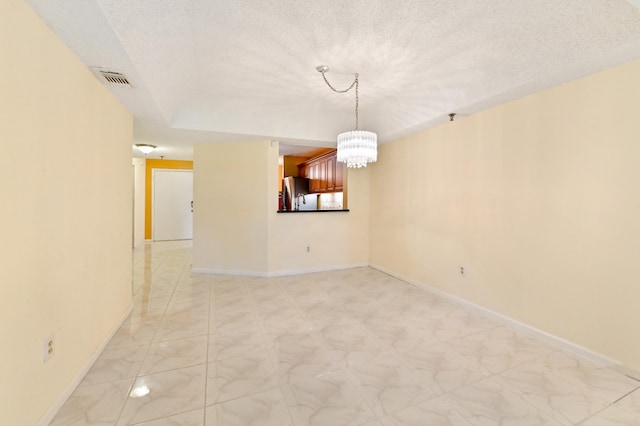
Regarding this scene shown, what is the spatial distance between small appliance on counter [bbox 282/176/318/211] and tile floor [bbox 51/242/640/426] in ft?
11.5

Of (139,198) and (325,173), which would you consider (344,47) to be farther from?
(139,198)

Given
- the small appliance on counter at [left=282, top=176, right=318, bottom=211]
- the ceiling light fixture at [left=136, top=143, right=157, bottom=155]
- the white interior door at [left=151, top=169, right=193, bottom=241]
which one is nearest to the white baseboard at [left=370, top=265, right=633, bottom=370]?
the small appliance on counter at [left=282, top=176, right=318, bottom=211]

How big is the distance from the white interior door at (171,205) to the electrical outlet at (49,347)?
21.0ft

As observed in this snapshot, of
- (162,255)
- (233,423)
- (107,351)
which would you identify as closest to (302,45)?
(233,423)

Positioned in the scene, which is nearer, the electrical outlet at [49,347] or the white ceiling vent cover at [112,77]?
the electrical outlet at [49,347]

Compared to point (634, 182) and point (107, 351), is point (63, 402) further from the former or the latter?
point (634, 182)

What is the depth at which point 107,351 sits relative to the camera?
222 cm

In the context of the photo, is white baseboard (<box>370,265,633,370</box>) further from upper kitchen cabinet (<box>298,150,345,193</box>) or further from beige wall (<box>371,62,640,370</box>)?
upper kitchen cabinet (<box>298,150,345,193</box>)

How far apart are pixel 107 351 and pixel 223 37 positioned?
2559mm

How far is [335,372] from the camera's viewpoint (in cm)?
198

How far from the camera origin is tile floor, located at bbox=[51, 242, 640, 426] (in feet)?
5.21

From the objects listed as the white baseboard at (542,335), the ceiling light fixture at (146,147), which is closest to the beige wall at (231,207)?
the ceiling light fixture at (146,147)

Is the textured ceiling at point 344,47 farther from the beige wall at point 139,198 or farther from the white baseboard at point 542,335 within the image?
the beige wall at point 139,198

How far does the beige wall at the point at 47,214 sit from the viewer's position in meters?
1.25
